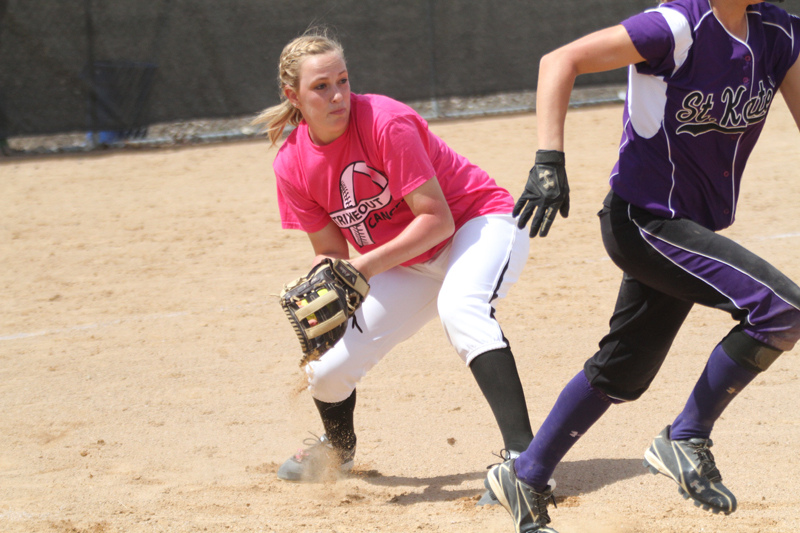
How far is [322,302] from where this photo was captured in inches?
114

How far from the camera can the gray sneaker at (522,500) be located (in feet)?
8.42

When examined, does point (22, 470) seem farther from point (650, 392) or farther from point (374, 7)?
point (374, 7)

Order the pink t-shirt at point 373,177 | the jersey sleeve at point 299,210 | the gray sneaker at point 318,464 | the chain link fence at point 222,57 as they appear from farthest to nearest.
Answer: the chain link fence at point 222,57
the gray sneaker at point 318,464
the jersey sleeve at point 299,210
the pink t-shirt at point 373,177

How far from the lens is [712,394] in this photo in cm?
239

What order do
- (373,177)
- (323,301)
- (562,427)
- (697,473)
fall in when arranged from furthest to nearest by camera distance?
(373,177)
(323,301)
(562,427)
(697,473)

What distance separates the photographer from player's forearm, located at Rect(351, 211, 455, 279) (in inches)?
118

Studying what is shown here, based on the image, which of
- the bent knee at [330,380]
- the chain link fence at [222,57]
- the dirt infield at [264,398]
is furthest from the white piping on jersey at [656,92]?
the chain link fence at [222,57]

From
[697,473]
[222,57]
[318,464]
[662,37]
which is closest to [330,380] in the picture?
[318,464]

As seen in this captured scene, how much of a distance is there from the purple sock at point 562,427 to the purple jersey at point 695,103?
622mm

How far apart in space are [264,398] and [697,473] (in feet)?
8.16

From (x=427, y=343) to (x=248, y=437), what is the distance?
1.41m

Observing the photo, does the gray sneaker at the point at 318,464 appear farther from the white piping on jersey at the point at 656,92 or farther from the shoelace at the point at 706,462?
the white piping on jersey at the point at 656,92

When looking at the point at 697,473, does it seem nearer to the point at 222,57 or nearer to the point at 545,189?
the point at 545,189

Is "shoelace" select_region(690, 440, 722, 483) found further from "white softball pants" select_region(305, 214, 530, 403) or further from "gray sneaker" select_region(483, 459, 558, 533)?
"white softball pants" select_region(305, 214, 530, 403)
